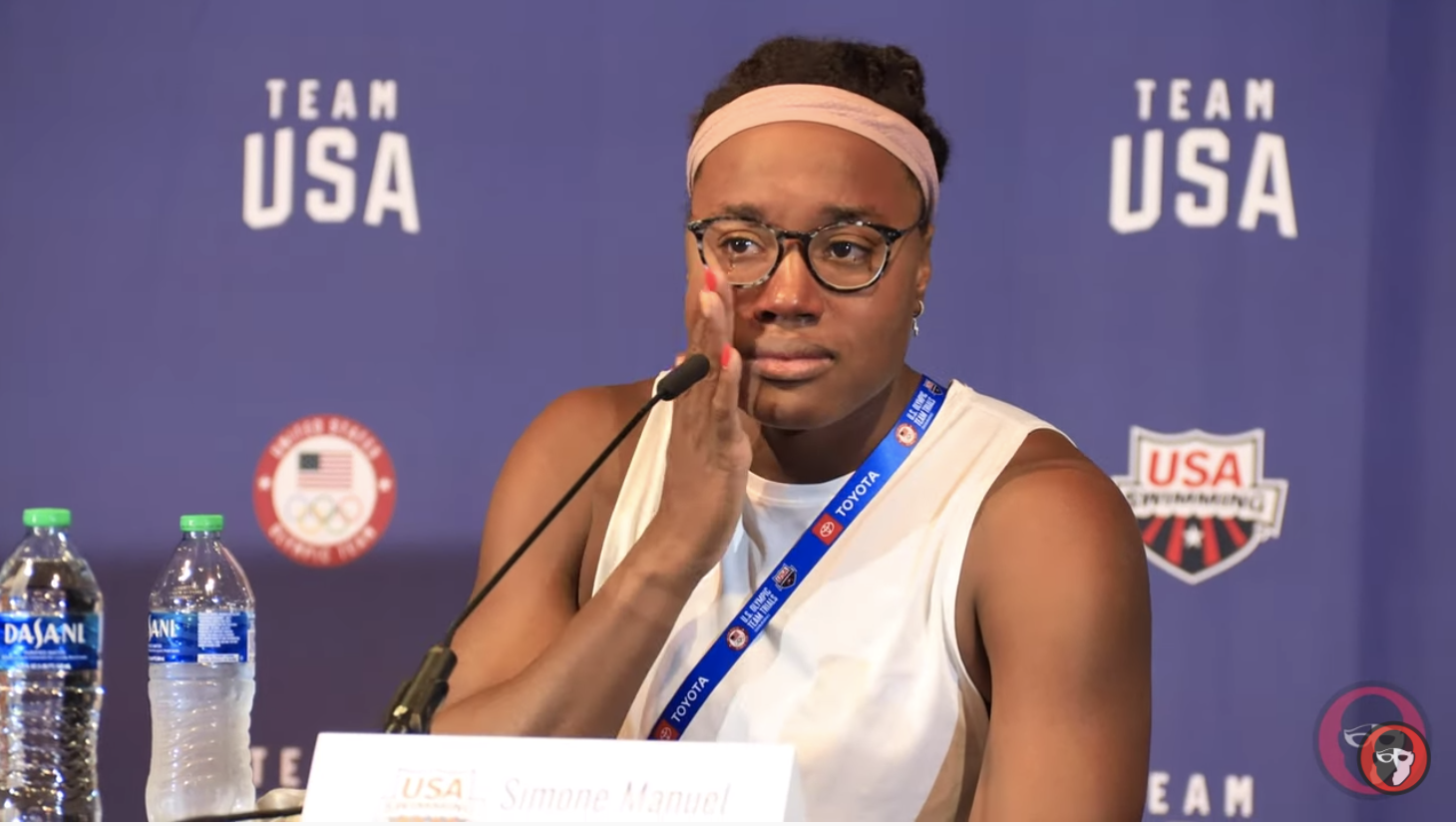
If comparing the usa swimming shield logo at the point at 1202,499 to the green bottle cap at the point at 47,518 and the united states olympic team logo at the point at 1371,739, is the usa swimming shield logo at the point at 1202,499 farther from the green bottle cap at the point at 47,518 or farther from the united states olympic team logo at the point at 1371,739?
the green bottle cap at the point at 47,518

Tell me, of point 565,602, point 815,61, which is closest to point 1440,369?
point 815,61

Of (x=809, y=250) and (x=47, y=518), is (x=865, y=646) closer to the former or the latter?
(x=809, y=250)

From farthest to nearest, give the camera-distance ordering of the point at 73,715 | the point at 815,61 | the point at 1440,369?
the point at 1440,369 < the point at 73,715 < the point at 815,61

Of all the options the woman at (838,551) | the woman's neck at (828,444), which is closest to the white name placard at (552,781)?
the woman at (838,551)

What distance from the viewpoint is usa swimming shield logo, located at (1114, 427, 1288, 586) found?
258cm

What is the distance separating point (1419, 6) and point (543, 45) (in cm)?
136

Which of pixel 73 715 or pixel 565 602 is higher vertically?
pixel 565 602

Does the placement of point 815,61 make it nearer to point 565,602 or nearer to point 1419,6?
point 565,602

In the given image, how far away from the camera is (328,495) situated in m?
2.72

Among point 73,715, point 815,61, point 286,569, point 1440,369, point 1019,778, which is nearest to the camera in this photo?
point 1019,778

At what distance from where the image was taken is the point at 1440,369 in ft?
8.40

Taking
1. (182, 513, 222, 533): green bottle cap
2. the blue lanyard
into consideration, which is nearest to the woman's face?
the blue lanyard

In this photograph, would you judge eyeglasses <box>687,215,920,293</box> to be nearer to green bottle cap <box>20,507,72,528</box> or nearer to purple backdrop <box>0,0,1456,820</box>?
green bottle cap <box>20,507,72,528</box>

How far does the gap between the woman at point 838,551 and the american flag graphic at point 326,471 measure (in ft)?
3.05
